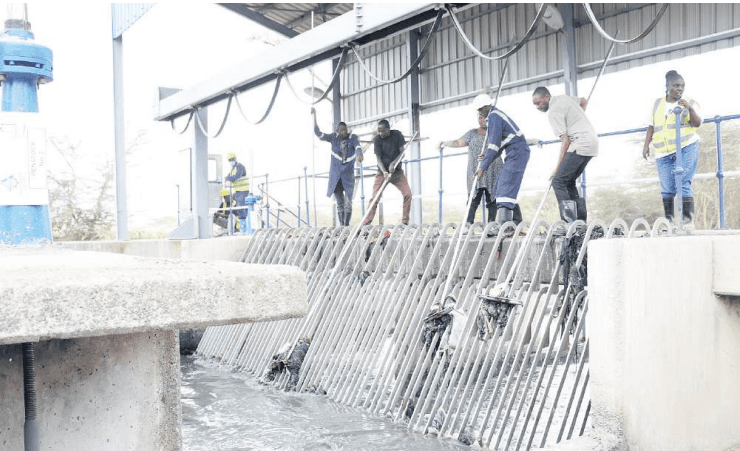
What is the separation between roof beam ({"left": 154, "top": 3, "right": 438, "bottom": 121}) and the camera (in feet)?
25.4

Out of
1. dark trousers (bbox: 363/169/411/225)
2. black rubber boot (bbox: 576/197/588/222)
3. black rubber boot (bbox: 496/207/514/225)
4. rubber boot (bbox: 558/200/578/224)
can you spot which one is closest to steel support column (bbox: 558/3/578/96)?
dark trousers (bbox: 363/169/411/225)

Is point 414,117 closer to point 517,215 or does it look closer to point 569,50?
point 569,50

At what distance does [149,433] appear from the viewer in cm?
182

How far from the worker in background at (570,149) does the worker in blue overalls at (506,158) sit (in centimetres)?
41

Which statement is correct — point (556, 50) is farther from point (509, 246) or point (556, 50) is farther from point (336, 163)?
point (509, 246)

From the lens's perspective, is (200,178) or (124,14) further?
(200,178)

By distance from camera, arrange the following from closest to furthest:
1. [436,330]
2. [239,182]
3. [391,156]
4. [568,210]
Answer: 1. [436,330]
2. [568,210]
3. [391,156]
4. [239,182]

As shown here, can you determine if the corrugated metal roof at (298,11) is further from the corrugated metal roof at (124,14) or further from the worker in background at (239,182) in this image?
the worker in background at (239,182)

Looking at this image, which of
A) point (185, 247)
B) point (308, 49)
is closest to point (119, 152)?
point (185, 247)

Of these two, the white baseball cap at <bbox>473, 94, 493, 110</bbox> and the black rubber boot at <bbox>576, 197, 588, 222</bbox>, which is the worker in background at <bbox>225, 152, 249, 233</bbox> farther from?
the black rubber boot at <bbox>576, 197, 588, 222</bbox>

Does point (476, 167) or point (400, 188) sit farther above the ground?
point (476, 167)

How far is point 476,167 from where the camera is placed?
794 centimetres

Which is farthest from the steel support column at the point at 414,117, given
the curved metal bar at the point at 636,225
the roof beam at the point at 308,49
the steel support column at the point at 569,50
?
the curved metal bar at the point at 636,225

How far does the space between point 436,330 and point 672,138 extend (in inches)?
120
